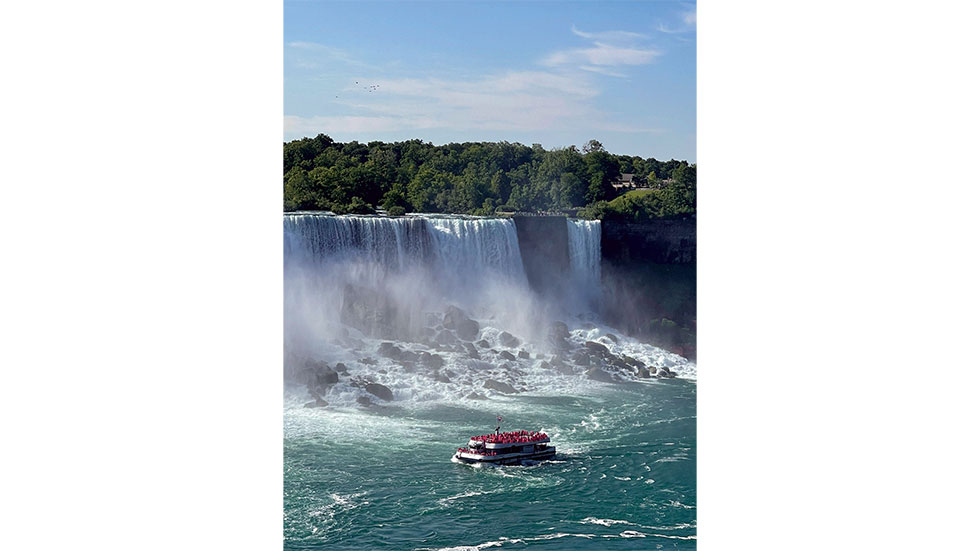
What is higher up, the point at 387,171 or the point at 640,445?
the point at 387,171

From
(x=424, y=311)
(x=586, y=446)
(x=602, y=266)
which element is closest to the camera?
(x=586, y=446)

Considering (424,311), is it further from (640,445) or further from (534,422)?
(640,445)

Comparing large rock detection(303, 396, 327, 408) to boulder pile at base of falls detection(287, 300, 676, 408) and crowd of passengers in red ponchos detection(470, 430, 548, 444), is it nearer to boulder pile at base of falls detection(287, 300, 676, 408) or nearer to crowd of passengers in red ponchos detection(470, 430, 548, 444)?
boulder pile at base of falls detection(287, 300, 676, 408)

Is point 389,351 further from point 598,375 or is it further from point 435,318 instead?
point 598,375

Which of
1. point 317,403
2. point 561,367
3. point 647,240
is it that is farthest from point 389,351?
point 647,240

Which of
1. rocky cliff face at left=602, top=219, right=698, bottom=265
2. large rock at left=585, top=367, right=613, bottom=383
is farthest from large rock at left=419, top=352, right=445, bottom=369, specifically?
rocky cliff face at left=602, top=219, right=698, bottom=265

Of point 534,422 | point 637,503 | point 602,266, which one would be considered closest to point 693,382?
point 602,266
